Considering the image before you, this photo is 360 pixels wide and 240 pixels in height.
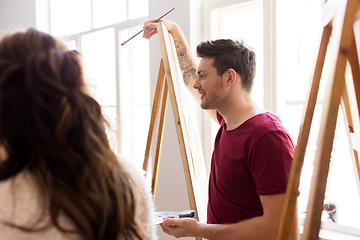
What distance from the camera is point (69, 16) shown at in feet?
13.4

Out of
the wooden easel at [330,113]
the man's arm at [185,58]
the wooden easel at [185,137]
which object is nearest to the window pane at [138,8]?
the man's arm at [185,58]

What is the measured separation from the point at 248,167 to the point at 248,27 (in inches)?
47.8

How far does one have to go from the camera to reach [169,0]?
8.08ft

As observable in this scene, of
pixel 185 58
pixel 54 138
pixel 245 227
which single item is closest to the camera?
pixel 54 138

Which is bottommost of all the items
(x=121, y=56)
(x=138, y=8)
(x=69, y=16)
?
(x=121, y=56)

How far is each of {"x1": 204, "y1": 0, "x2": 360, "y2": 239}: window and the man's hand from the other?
0.95 metres

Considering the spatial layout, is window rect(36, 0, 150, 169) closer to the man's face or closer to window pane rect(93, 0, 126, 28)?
window pane rect(93, 0, 126, 28)

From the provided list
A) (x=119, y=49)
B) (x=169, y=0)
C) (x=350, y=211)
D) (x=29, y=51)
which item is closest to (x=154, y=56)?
(x=169, y=0)

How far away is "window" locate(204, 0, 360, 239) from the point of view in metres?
2.00

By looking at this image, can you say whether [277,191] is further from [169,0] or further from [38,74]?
[169,0]

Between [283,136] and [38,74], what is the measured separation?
3.02 ft

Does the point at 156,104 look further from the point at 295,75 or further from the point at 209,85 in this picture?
the point at 295,75

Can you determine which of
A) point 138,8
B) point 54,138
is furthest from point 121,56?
point 54,138

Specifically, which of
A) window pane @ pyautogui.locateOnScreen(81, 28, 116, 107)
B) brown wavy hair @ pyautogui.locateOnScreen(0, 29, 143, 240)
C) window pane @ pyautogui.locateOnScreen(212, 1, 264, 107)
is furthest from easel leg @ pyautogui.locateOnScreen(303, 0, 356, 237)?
window pane @ pyautogui.locateOnScreen(81, 28, 116, 107)
